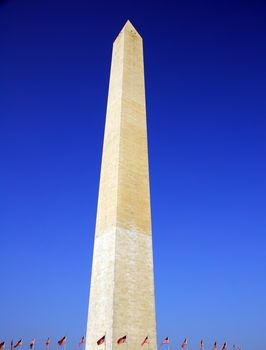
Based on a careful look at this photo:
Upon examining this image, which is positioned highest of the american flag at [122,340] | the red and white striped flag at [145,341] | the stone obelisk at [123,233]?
the stone obelisk at [123,233]

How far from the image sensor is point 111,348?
14.0m

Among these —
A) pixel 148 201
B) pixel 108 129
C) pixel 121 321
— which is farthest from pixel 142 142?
pixel 121 321

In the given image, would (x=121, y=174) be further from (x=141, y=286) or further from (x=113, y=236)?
(x=141, y=286)

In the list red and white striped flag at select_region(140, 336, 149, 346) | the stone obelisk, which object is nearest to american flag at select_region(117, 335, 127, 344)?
the stone obelisk

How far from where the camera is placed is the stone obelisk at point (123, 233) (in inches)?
596

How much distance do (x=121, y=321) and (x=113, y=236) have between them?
3562mm

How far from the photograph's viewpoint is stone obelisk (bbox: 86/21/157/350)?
15.1 metres

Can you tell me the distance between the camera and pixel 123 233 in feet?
54.6

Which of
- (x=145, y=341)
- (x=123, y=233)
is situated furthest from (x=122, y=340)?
(x=123, y=233)

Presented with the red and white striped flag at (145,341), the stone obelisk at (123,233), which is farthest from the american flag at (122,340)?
the red and white striped flag at (145,341)

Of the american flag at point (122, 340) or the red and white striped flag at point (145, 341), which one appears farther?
the red and white striped flag at point (145, 341)

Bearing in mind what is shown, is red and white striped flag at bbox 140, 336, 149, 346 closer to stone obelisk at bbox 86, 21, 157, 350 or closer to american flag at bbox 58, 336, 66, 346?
stone obelisk at bbox 86, 21, 157, 350

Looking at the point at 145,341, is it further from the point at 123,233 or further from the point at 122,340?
the point at 123,233

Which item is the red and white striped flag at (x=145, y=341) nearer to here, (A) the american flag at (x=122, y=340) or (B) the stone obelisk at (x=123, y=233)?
(B) the stone obelisk at (x=123, y=233)
